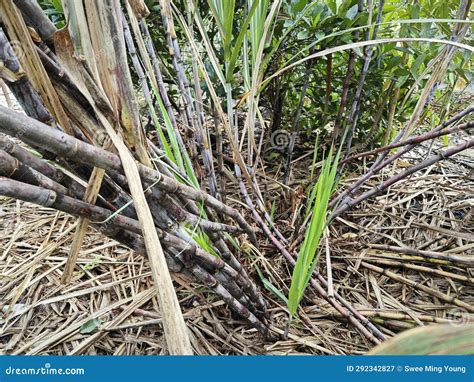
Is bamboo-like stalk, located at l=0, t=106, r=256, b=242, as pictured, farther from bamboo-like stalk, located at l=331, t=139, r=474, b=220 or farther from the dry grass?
bamboo-like stalk, located at l=331, t=139, r=474, b=220

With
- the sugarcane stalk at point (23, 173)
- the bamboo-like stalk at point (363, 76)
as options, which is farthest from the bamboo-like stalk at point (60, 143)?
the bamboo-like stalk at point (363, 76)

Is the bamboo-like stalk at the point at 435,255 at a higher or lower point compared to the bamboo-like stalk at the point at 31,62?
lower

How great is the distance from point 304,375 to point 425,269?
316 millimetres

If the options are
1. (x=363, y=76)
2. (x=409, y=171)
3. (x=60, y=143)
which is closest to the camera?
(x=60, y=143)

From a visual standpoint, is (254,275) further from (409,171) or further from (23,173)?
(23,173)

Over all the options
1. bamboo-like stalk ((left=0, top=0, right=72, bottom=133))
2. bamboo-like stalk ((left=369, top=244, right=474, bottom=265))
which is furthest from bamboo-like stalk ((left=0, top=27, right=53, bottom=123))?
bamboo-like stalk ((left=369, top=244, right=474, bottom=265))

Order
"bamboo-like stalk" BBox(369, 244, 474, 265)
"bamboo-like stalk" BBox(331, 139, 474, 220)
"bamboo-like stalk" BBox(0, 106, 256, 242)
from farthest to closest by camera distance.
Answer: "bamboo-like stalk" BBox(369, 244, 474, 265) < "bamboo-like stalk" BBox(331, 139, 474, 220) < "bamboo-like stalk" BBox(0, 106, 256, 242)

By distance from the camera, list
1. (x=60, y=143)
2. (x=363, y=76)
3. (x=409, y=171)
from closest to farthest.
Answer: (x=60, y=143)
(x=409, y=171)
(x=363, y=76)

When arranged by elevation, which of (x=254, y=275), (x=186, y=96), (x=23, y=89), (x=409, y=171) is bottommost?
(x=254, y=275)

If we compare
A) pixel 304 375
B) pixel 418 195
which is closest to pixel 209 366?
pixel 304 375

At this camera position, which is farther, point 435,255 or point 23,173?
point 435,255

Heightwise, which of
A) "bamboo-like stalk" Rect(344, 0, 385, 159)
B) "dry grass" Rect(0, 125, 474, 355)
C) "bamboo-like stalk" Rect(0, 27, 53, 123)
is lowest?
"dry grass" Rect(0, 125, 474, 355)

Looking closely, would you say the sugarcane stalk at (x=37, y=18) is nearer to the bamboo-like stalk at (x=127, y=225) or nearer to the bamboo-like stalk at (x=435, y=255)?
the bamboo-like stalk at (x=127, y=225)

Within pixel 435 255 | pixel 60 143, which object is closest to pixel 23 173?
pixel 60 143
